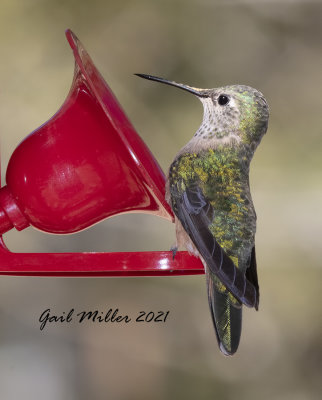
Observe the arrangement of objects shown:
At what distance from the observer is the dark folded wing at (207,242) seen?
213cm

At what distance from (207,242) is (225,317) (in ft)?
0.88

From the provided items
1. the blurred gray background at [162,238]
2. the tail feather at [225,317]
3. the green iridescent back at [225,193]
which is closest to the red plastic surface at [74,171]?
the green iridescent back at [225,193]

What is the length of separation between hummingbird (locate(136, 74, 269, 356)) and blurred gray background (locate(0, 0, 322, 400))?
5.87ft

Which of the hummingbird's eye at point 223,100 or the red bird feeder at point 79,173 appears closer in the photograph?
the red bird feeder at point 79,173

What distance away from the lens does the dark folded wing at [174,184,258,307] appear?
2.13 metres

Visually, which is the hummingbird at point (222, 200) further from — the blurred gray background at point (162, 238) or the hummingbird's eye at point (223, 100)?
the blurred gray background at point (162, 238)

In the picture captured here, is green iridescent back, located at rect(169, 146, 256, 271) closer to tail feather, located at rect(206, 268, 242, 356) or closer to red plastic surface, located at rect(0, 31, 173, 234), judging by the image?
tail feather, located at rect(206, 268, 242, 356)

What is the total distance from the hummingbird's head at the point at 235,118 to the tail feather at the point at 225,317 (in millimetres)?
557

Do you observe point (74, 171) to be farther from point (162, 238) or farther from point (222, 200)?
point (162, 238)

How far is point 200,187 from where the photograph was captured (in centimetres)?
245

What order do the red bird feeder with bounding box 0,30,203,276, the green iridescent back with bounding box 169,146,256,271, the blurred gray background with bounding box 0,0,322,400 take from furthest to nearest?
the blurred gray background with bounding box 0,0,322,400 < the green iridescent back with bounding box 169,146,256,271 < the red bird feeder with bounding box 0,30,203,276

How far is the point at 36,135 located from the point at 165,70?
8.35 ft

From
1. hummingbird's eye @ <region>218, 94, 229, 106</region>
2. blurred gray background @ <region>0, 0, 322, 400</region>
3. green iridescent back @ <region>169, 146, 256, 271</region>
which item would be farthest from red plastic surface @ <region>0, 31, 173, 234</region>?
blurred gray background @ <region>0, 0, 322, 400</region>

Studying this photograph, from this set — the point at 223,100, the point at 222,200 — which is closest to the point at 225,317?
the point at 222,200
